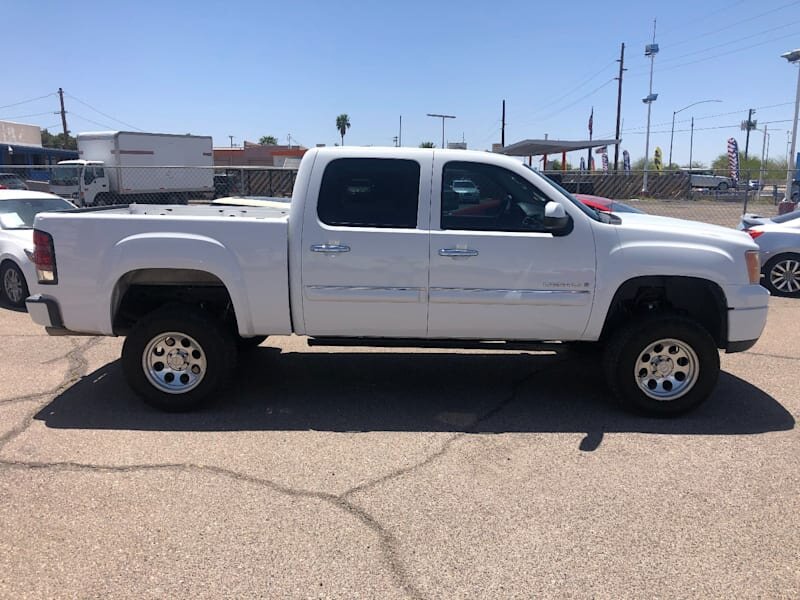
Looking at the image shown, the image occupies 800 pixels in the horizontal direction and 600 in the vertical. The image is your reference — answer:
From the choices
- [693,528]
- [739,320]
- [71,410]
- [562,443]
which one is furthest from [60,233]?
[739,320]

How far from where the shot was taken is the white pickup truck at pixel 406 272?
4871 mm

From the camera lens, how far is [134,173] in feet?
95.1

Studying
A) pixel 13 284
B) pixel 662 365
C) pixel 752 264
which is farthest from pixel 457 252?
pixel 13 284

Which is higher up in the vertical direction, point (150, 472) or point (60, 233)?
point (60, 233)

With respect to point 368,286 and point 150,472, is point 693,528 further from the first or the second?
point 150,472

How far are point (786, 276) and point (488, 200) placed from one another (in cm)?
753

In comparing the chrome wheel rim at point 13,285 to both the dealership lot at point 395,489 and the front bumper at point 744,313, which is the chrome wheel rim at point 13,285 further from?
the front bumper at point 744,313

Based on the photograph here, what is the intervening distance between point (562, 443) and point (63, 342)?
18.3 feet

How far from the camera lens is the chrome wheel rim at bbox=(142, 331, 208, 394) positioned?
5090mm

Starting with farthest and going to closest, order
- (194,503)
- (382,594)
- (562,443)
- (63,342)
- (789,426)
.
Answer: (63,342), (789,426), (562,443), (194,503), (382,594)

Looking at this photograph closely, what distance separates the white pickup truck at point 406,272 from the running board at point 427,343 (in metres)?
0.03

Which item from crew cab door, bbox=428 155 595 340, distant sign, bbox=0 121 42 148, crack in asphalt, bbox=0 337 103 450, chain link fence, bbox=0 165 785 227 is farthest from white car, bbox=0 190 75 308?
distant sign, bbox=0 121 42 148

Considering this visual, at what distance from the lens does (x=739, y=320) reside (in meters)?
4.98

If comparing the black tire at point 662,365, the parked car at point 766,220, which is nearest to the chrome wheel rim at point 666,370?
the black tire at point 662,365
